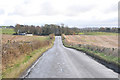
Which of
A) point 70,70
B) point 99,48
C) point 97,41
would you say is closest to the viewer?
point 70,70

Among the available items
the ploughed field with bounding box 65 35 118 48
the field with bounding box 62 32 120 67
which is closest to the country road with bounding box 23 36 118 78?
the field with bounding box 62 32 120 67

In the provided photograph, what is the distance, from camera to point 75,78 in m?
9.64

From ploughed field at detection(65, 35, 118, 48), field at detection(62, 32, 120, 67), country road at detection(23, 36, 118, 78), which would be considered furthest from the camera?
ploughed field at detection(65, 35, 118, 48)

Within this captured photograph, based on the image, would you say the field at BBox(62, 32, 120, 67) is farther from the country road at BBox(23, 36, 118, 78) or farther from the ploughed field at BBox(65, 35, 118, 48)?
the country road at BBox(23, 36, 118, 78)

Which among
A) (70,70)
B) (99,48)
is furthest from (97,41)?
(70,70)

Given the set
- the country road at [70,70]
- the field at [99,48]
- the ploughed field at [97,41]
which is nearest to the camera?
the country road at [70,70]

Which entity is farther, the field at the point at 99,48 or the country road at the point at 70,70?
the field at the point at 99,48

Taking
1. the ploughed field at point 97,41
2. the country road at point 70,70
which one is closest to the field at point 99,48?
the ploughed field at point 97,41

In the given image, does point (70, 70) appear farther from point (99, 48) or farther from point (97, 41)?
point (97, 41)

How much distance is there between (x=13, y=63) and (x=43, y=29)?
A: 138m

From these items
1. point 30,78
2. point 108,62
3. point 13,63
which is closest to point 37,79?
point 30,78

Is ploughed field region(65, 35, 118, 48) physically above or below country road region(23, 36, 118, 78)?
below

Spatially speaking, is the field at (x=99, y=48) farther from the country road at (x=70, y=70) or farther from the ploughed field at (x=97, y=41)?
the country road at (x=70, y=70)

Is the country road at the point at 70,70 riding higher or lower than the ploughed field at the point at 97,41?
higher
